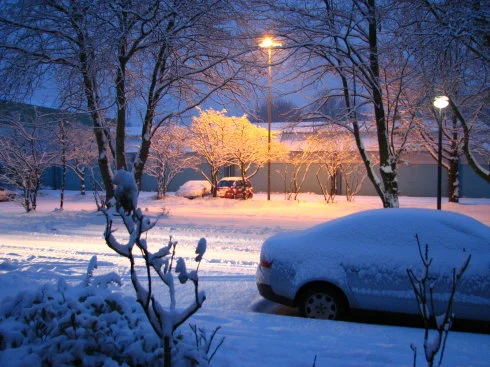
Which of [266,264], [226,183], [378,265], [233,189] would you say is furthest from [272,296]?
[226,183]

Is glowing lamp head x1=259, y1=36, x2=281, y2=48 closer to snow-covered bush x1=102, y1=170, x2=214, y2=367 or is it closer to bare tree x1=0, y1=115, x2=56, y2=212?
snow-covered bush x1=102, y1=170, x2=214, y2=367

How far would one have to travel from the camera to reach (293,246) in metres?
6.03

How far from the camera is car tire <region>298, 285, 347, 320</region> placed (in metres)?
5.71

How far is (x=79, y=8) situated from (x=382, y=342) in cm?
1014

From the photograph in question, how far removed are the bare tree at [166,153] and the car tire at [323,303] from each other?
883 inches

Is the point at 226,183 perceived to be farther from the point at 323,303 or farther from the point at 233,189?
the point at 323,303

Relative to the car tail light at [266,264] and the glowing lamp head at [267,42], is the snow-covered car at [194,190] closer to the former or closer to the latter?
the glowing lamp head at [267,42]

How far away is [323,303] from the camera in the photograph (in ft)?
18.9

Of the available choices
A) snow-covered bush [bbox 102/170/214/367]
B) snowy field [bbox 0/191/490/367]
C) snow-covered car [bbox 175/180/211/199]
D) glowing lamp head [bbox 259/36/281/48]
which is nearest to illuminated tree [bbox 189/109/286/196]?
snow-covered car [bbox 175/180/211/199]

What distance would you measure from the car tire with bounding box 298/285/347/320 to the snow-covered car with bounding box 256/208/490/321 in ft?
0.04

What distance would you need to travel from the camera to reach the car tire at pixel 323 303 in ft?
18.7

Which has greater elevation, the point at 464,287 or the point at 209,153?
the point at 209,153

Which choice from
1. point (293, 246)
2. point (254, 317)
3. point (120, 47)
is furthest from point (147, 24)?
point (254, 317)

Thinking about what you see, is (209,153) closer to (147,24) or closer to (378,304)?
(147,24)
